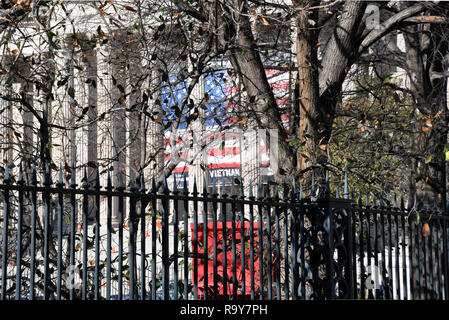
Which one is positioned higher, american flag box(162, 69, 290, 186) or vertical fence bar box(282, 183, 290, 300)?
american flag box(162, 69, 290, 186)

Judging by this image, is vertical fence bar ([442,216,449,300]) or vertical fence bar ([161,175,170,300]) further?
vertical fence bar ([442,216,449,300])

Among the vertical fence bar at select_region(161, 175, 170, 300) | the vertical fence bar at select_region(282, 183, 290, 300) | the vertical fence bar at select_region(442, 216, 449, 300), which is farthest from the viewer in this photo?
the vertical fence bar at select_region(442, 216, 449, 300)

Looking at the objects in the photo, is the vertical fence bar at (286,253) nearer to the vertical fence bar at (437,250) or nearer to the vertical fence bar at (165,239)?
the vertical fence bar at (165,239)

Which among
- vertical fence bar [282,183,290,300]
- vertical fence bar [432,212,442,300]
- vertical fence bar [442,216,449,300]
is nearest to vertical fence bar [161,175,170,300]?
vertical fence bar [282,183,290,300]

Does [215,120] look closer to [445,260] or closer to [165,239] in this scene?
[445,260]

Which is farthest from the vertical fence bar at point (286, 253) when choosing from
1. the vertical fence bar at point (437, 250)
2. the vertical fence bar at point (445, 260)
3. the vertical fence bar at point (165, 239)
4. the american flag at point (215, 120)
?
the vertical fence bar at point (445, 260)

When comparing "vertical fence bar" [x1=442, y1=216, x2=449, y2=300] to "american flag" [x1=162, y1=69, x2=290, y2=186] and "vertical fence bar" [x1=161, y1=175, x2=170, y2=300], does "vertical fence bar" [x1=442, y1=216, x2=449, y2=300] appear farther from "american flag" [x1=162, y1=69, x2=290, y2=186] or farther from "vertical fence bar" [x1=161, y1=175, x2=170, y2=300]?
"vertical fence bar" [x1=161, y1=175, x2=170, y2=300]

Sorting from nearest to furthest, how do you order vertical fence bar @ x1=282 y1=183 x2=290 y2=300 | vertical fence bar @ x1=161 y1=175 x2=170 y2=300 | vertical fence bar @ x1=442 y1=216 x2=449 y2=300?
vertical fence bar @ x1=161 y1=175 x2=170 y2=300
vertical fence bar @ x1=282 y1=183 x2=290 y2=300
vertical fence bar @ x1=442 y1=216 x2=449 y2=300

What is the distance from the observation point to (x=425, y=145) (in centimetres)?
1046

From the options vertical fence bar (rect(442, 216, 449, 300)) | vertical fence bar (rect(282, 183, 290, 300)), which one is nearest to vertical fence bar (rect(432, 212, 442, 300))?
vertical fence bar (rect(442, 216, 449, 300))

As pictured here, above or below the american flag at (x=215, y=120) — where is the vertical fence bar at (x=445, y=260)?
below

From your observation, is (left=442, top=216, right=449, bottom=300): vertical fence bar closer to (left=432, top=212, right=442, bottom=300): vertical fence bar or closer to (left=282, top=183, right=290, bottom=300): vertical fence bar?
(left=432, top=212, right=442, bottom=300): vertical fence bar
